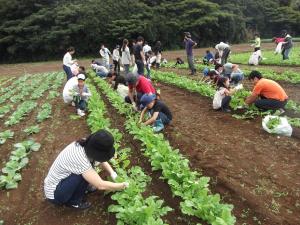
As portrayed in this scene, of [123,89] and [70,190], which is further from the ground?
[70,190]

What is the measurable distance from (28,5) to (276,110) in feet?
118

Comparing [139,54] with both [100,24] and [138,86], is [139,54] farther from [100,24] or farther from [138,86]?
[100,24]

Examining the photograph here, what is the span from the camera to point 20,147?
762 centimetres

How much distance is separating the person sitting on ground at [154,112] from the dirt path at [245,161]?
29cm

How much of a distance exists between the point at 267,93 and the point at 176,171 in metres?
4.00

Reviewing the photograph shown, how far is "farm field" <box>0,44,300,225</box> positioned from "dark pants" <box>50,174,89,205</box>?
21 centimetres

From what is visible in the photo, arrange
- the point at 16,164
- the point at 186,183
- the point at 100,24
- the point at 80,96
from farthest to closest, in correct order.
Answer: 1. the point at 100,24
2. the point at 80,96
3. the point at 16,164
4. the point at 186,183

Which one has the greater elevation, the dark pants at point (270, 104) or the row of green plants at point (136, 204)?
the row of green plants at point (136, 204)

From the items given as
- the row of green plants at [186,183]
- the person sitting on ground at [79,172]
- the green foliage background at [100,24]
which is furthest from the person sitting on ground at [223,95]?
the green foliage background at [100,24]

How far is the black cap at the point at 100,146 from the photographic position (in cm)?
431

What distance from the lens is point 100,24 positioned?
34344 millimetres

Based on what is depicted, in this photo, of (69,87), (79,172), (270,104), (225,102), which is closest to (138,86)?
(225,102)

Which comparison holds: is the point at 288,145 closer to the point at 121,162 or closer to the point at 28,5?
the point at 121,162

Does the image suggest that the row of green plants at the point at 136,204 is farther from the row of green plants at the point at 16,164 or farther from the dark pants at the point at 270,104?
the dark pants at the point at 270,104
